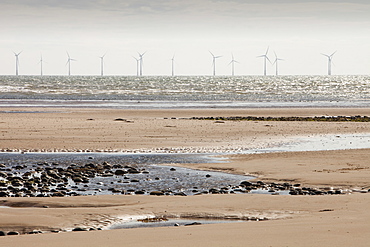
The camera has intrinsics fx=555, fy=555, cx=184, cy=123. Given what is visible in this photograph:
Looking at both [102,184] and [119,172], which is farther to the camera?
[119,172]

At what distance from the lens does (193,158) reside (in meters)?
24.4

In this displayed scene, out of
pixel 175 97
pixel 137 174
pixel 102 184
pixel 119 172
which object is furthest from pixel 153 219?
pixel 175 97

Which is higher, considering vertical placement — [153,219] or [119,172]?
[153,219]

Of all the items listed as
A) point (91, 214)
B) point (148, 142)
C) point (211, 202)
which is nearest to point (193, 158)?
point (148, 142)

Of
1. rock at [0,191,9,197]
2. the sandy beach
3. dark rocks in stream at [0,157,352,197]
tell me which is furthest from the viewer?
dark rocks in stream at [0,157,352,197]

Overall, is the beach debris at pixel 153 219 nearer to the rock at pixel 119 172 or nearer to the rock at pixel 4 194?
Answer: the rock at pixel 4 194

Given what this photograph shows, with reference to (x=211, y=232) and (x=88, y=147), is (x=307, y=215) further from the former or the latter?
(x=88, y=147)

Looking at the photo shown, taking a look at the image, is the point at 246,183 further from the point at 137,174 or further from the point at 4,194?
the point at 4,194

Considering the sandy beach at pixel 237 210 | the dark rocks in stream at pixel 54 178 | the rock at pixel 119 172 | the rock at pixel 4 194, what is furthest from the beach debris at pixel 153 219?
the rock at pixel 119 172

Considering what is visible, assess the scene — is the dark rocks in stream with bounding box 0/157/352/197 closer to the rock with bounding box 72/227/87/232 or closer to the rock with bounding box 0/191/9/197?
the rock with bounding box 0/191/9/197

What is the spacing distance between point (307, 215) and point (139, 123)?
28250mm

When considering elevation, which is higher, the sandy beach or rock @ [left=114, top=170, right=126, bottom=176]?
the sandy beach

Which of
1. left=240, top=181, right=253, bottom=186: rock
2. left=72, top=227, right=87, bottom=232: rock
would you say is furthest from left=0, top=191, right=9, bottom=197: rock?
left=240, top=181, right=253, bottom=186: rock

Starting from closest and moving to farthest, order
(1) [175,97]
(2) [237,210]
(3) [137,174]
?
(2) [237,210], (3) [137,174], (1) [175,97]
